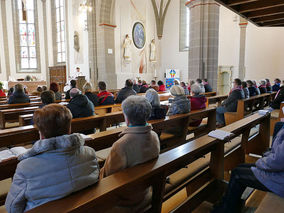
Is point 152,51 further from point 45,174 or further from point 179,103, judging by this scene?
point 45,174

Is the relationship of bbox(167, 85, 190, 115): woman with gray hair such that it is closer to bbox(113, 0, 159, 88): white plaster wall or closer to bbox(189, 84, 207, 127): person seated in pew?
bbox(189, 84, 207, 127): person seated in pew

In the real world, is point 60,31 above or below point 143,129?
above

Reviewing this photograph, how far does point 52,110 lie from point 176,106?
2.73 m

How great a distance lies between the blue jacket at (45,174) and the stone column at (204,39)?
8.22 meters

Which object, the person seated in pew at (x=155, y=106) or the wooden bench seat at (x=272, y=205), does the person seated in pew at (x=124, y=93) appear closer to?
the person seated in pew at (x=155, y=106)

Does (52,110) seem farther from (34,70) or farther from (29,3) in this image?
(29,3)

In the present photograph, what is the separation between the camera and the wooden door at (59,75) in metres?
14.8

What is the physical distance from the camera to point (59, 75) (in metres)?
15.2

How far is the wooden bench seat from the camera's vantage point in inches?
63.8

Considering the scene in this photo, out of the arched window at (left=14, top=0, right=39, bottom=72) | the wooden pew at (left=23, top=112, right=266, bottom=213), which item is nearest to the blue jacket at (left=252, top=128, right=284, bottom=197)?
the wooden pew at (left=23, top=112, right=266, bottom=213)

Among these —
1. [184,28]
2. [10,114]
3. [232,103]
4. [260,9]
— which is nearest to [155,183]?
[260,9]

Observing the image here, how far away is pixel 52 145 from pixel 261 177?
5.05 ft

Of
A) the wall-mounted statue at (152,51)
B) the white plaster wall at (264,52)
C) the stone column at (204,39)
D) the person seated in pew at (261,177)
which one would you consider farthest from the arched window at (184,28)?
the person seated in pew at (261,177)

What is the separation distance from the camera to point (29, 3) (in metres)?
16.3
